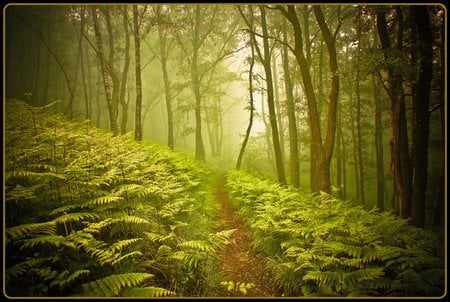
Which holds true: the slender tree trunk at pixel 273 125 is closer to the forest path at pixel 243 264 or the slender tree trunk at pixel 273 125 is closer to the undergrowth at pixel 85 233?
the forest path at pixel 243 264

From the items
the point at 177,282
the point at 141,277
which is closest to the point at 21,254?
the point at 141,277

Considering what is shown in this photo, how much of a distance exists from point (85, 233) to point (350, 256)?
4489 mm

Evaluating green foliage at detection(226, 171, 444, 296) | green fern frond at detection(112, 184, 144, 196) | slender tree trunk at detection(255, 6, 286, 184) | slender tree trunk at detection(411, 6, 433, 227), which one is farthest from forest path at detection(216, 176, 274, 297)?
slender tree trunk at detection(255, 6, 286, 184)

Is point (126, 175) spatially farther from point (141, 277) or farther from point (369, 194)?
point (369, 194)

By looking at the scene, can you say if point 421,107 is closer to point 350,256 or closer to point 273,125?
point 350,256

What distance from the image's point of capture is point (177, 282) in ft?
→ 14.5

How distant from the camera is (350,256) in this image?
16.5 ft

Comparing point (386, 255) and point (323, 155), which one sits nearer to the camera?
point (386, 255)

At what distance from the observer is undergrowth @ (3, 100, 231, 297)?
3.49 metres

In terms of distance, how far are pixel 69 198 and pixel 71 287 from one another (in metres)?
1.73

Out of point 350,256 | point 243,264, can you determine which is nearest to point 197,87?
point 243,264

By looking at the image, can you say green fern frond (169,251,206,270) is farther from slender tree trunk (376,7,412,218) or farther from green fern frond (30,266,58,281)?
slender tree trunk (376,7,412,218)

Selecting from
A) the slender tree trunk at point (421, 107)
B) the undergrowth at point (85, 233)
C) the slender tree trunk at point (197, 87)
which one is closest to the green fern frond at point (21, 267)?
the undergrowth at point (85, 233)

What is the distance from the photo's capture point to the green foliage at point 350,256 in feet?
13.4
